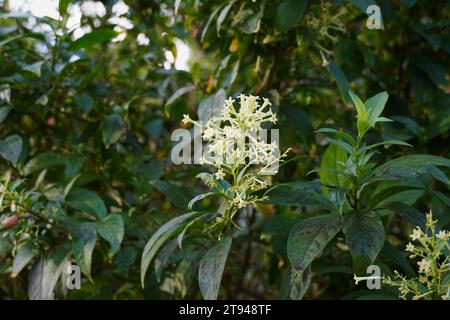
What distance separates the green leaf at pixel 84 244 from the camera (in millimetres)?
1191

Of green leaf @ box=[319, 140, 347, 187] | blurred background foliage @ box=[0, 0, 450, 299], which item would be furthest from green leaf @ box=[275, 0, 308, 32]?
green leaf @ box=[319, 140, 347, 187]

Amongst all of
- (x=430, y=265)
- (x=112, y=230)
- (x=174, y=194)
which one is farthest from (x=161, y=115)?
(x=430, y=265)

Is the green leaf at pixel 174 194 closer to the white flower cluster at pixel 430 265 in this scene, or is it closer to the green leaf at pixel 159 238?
the green leaf at pixel 159 238

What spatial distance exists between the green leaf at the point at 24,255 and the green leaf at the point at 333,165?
2.26 feet

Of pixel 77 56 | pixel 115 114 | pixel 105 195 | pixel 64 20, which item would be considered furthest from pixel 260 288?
pixel 64 20

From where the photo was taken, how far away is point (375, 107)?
99cm

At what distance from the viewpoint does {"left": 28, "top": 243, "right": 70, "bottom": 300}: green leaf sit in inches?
49.4

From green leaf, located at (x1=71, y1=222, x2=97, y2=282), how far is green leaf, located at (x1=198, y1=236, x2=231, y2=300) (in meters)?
0.29

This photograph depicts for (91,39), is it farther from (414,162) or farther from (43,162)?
(414,162)

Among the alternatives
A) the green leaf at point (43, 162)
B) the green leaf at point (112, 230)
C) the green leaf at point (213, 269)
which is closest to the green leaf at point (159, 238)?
the green leaf at point (213, 269)

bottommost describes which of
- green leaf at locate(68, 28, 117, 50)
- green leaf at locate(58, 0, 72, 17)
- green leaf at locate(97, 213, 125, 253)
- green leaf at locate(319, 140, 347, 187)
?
green leaf at locate(97, 213, 125, 253)

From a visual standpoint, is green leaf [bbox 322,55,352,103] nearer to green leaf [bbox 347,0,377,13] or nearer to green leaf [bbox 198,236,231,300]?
green leaf [bbox 347,0,377,13]

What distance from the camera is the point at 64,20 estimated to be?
1.39 meters

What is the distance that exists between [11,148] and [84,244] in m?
0.34
